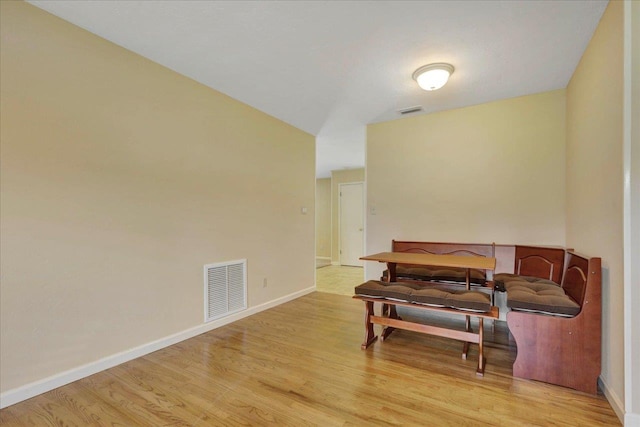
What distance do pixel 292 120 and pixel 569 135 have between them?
3.11 metres

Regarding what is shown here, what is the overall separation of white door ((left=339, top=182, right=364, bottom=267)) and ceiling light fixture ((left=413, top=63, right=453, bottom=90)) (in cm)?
427

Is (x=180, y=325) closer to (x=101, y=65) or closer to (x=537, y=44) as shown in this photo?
(x=101, y=65)

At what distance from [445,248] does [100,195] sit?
11.6ft

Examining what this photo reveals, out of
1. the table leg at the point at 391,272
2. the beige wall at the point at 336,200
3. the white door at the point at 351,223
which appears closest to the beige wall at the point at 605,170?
the table leg at the point at 391,272

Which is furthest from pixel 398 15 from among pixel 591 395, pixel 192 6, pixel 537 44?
pixel 591 395

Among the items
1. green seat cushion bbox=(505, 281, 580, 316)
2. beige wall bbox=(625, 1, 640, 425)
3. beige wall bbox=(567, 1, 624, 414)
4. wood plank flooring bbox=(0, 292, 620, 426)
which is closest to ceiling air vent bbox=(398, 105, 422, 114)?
beige wall bbox=(567, 1, 624, 414)

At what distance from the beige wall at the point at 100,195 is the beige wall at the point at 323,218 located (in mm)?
4468

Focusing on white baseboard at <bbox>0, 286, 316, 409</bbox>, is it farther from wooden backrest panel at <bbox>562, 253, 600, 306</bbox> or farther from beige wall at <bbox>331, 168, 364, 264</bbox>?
beige wall at <bbox>331, 168, 364, 264</bbox>

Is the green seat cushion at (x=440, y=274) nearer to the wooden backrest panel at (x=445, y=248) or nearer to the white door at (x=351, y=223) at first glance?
the wooden backrest panel at (x=445, y=248)

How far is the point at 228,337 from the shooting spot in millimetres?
2762

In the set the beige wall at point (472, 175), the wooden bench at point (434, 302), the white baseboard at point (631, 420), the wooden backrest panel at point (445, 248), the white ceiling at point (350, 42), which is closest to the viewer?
the white baseboard at point (631, 420)

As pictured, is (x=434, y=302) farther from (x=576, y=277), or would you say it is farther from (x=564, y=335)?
(x=576, y=277)

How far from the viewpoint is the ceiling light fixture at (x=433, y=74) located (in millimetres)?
2553

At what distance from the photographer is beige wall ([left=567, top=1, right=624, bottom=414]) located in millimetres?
1679
